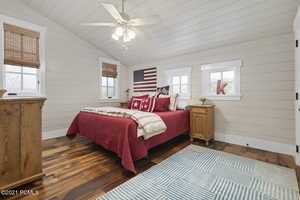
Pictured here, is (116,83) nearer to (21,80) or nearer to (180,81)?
(180,81)

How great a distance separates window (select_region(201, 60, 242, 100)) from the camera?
3034 mm

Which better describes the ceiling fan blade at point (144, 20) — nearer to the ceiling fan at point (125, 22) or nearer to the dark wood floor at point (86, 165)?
the ceiling fan at point (125, 22)

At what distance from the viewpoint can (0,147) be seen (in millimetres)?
1418

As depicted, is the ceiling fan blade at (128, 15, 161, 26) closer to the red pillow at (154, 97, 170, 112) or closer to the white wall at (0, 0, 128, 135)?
the red pillow at (154, 97, 170, 112)

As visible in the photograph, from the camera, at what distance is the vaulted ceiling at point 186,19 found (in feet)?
7.15

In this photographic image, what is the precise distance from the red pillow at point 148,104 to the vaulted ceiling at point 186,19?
136 cm

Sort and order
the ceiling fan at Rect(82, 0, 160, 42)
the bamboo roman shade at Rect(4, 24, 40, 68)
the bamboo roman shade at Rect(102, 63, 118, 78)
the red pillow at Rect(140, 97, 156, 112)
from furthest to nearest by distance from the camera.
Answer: the bamboo roman shade at Rect(102, 63, 118, 78) → the red pillow at Rect(140, 97, 156, 112) → the bamboo roman shade at Rect(4, 24, 40, 68) → the ceiling fan at Rect(82, 0, 160, 42)

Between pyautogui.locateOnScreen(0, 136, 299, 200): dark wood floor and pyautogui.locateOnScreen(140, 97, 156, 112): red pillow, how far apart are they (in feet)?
3.05

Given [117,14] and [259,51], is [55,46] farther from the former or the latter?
[259,51]

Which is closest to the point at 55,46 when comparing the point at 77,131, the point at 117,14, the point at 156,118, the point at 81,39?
the point at 81,39

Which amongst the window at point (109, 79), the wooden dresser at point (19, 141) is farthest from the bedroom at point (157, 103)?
the window at point (109, 79)

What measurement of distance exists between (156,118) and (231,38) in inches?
91.3

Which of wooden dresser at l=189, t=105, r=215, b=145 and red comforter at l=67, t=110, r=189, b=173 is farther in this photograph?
wooden dresser at l=189, t=105, r=215, b=145

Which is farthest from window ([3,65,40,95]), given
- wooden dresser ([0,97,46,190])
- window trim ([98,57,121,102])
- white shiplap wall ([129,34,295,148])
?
white shiplap wall ([129,34,295,148])
